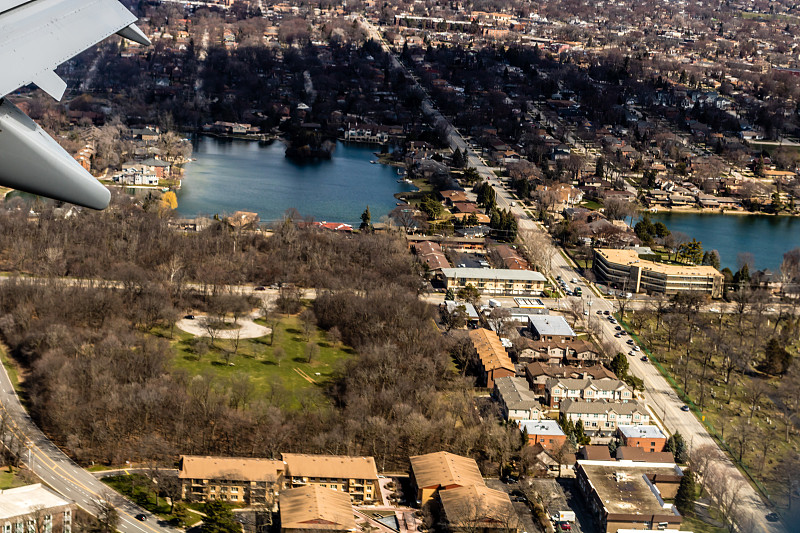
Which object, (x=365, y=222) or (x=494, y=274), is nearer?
(x=494, y=274)

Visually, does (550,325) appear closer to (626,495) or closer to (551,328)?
(551,328)

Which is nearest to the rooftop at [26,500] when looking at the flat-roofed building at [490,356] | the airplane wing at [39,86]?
the flat-roofed building at [490,356]

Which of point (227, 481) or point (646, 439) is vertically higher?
point (227, 481)

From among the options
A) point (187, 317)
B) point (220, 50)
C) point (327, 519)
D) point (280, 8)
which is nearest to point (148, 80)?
point (220, 50)

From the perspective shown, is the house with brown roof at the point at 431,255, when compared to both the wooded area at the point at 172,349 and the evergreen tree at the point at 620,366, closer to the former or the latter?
the wooded area at the point at 172,349

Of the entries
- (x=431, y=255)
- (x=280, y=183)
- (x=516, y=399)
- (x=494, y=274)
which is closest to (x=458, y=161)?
(x=280, y=183)

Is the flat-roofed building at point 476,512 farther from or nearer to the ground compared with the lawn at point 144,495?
farther from the ground

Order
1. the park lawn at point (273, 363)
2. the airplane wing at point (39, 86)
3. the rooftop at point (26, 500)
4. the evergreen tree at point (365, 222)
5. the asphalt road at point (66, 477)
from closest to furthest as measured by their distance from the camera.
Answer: the airplane wing at point (39, 86), the rooftop at point (26, 500), the asphalt road at point (66, 477), the park lawn at point (273, 363), the evergreen tree at point (365, 222)
